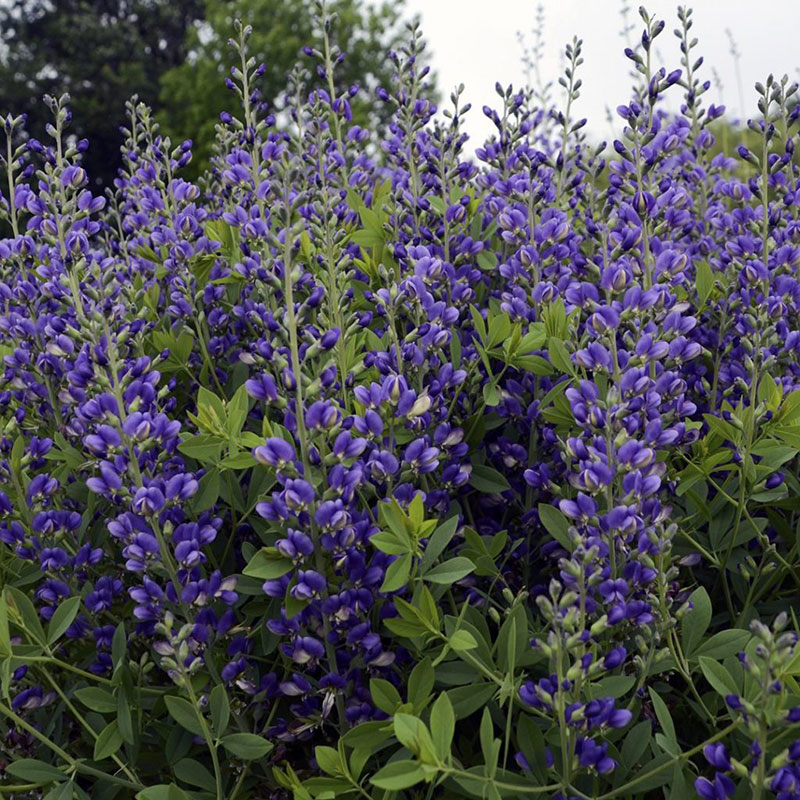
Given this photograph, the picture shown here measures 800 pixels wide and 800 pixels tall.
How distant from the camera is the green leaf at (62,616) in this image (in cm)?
201

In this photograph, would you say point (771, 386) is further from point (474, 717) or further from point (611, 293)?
point (474, 717)

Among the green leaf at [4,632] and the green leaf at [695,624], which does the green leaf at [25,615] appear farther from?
the green leaf at [695,624]

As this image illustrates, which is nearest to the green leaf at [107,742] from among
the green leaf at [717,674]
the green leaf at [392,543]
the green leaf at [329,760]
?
the green leaf at [329,760]

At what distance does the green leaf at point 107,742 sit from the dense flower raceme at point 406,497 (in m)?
0.01

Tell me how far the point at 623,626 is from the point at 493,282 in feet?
4.20

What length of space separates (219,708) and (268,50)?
109 ft

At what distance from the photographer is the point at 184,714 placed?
193 centimetres

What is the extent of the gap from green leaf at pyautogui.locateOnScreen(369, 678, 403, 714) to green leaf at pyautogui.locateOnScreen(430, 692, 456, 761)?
0.54ft

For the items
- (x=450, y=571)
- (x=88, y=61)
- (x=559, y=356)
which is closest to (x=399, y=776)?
(x=450, y=571)

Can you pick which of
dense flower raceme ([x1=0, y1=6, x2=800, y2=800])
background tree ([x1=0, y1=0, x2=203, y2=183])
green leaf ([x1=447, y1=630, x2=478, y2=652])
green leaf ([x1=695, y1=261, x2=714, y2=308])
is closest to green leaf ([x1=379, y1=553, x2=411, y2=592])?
dense flower raceme ([x1=0, y1=6, x2=800, y2=800])

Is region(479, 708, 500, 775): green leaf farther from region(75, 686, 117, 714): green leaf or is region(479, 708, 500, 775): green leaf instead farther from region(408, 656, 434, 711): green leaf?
region(75, 686, 117, 714): green leaf

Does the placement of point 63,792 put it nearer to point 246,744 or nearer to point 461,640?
point 246,744

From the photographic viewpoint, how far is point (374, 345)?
95.7 inches

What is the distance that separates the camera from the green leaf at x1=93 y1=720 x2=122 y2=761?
1.96 m
